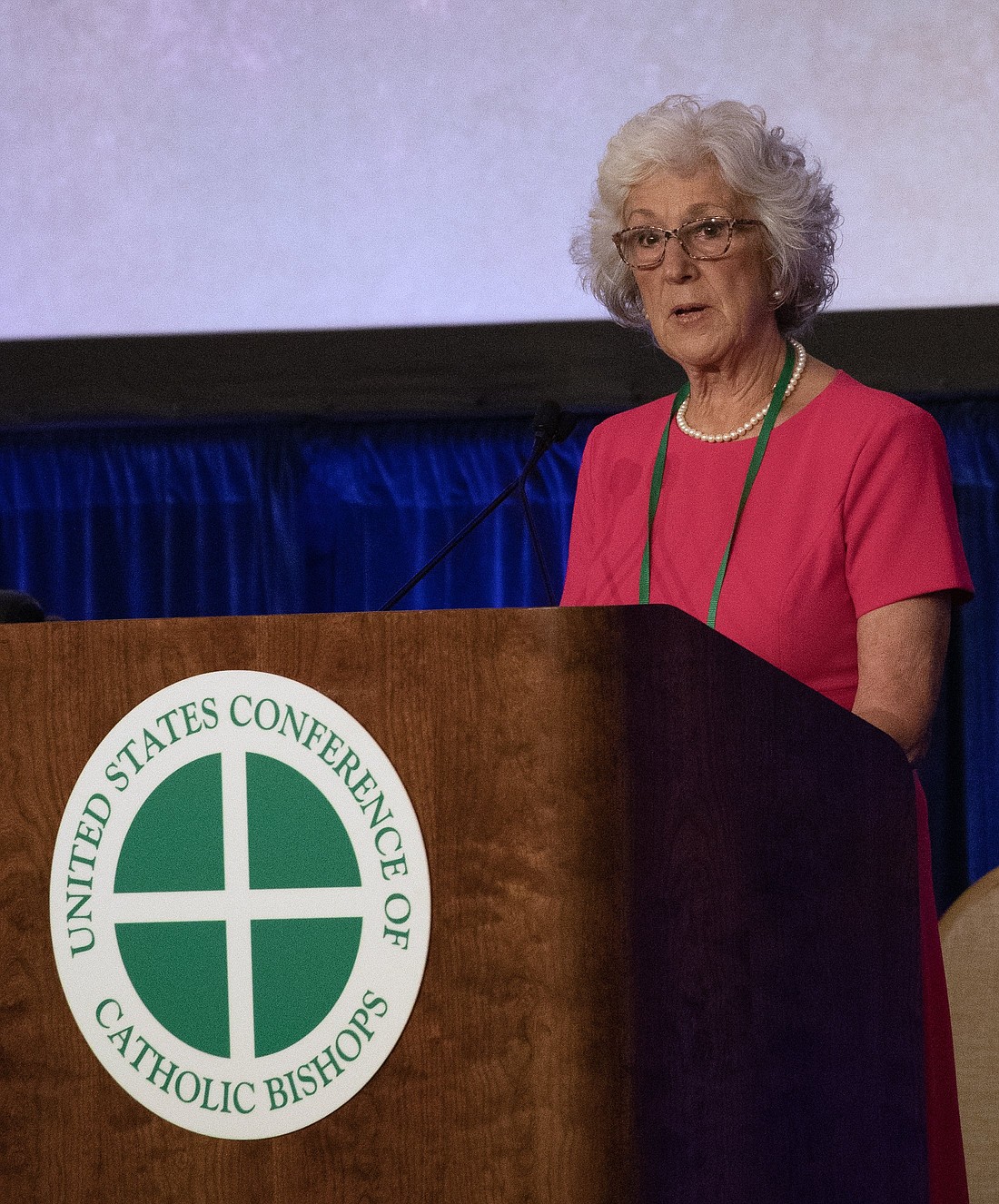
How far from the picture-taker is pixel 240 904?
2.99 ft

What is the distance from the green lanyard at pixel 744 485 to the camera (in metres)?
1.54

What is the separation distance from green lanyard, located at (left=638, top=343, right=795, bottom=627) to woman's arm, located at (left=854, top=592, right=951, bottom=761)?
173 mm

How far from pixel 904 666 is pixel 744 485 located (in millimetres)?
321

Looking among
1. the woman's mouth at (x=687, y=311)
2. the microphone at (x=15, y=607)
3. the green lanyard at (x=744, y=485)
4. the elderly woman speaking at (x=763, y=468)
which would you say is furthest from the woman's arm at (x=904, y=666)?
the microphone at (x=15, y=607)

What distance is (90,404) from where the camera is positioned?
160 inches

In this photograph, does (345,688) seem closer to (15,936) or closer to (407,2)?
(15,936)

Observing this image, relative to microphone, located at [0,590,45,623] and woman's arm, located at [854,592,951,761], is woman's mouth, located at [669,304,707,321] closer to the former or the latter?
woman's arm, located at [854,592,951,761]

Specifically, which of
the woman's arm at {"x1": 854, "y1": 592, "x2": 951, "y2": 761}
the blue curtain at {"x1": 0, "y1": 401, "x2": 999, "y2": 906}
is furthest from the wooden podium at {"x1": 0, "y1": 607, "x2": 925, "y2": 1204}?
the blue curtain at {"x1": 0, "y1": 401, "x2": 999, "y2": 906}

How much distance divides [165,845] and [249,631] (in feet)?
0.49

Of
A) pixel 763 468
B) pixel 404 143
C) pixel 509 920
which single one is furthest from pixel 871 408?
pixel 404 143

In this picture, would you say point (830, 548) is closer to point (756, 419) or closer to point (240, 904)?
point (756, 419)

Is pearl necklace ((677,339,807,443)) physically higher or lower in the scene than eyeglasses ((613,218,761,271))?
lower

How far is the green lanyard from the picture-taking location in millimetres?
1536

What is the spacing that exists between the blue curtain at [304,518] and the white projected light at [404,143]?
1.30ft
